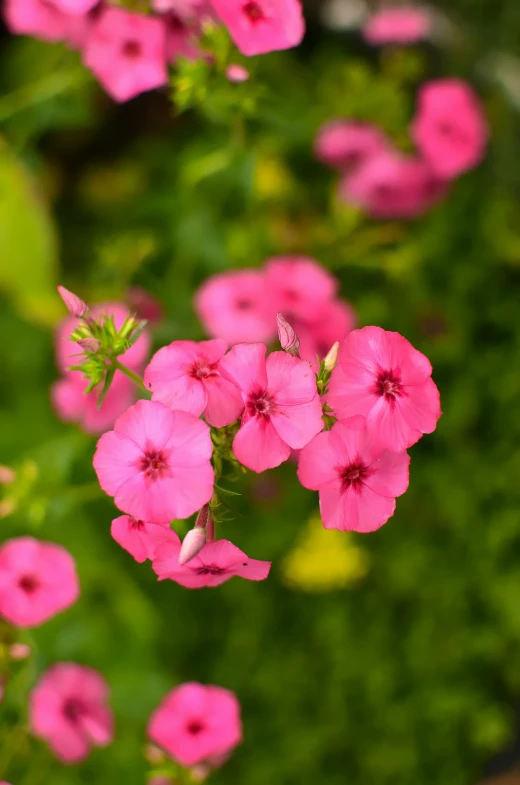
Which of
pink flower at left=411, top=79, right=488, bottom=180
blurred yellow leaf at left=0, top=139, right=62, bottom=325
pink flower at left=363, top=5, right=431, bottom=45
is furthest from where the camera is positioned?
blurred yellow leaf at left=0, top=139, right=62, bottom=325

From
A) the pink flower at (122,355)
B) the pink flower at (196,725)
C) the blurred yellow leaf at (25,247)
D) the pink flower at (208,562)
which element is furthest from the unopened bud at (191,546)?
the blurred yellow leaf at (25,247)

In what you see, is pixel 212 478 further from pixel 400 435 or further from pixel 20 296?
pixel 20 296

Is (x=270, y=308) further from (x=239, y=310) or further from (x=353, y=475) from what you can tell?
(x=353, y=475)

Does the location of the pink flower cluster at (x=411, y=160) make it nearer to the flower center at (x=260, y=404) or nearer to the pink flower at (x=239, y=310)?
the pink flower at (x=239, y=310)

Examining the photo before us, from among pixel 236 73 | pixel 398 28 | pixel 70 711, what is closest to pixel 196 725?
pixel 70 711

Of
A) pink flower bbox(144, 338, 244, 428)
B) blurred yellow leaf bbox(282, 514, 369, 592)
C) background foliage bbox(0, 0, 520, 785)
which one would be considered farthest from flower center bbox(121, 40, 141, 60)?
blurred yellow leaf bbox(282, 514, 369, 592)

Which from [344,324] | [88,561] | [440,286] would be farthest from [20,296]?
[440,286]

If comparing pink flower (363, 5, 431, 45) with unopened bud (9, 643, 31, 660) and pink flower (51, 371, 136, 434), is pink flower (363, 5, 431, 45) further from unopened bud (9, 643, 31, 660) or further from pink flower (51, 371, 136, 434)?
unopened bud (9, 643, 31, 660)
